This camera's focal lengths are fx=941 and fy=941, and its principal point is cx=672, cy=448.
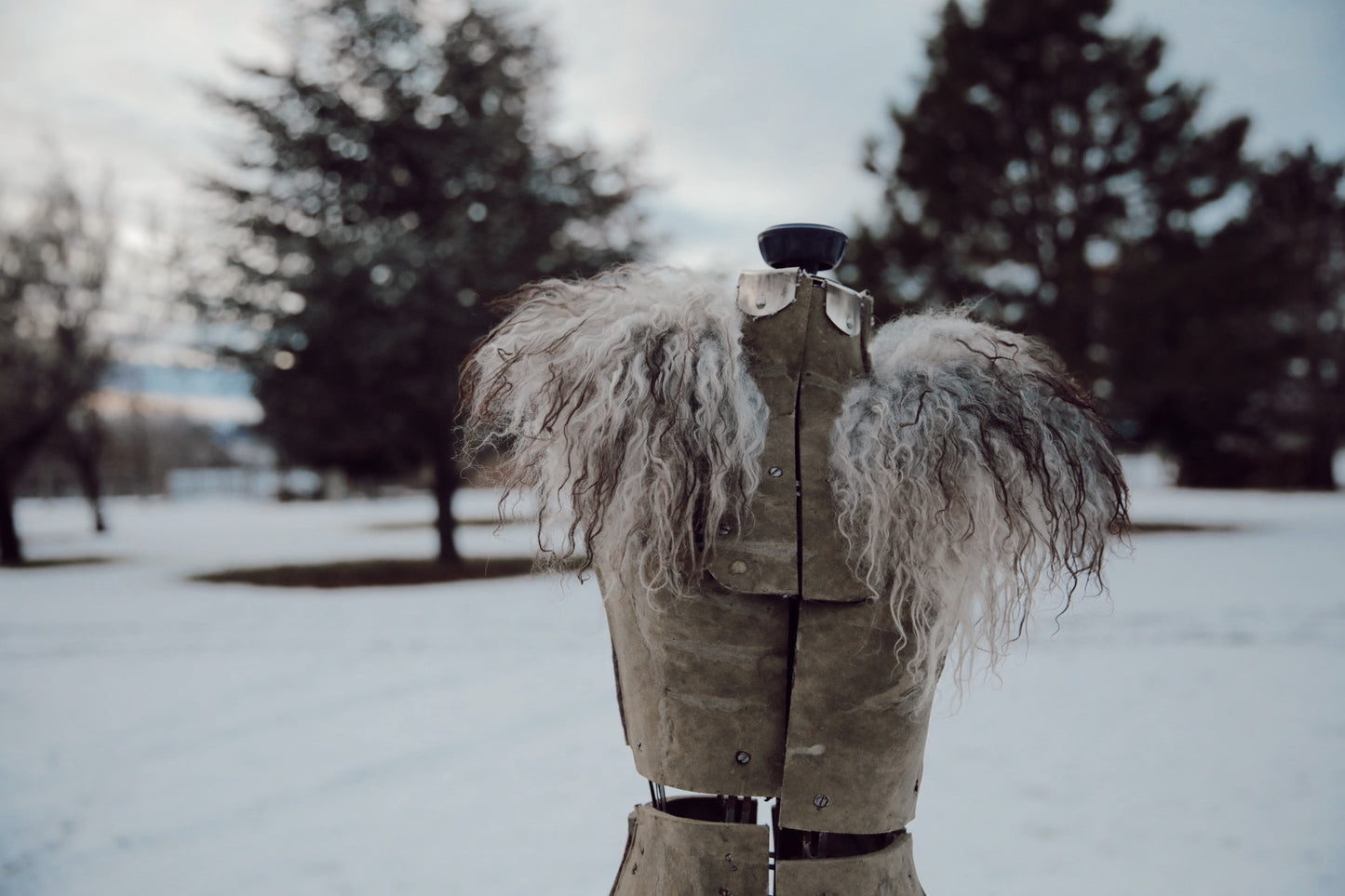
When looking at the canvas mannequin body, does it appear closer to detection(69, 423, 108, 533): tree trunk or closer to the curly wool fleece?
the curly wool fleece

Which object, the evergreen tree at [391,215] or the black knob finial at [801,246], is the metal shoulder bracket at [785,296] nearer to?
the black knob finial at [801,246]

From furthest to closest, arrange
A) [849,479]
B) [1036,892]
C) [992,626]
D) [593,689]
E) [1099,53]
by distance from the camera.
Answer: [1099,53]
[593,689]
[1036,892]
[992,626]
[849,479]

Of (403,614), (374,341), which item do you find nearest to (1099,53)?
(374,341)

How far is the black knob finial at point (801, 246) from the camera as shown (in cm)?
138

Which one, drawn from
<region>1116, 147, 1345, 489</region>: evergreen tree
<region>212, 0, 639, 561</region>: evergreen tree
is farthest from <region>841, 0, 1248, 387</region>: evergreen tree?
<region>212, 0, 639, 561</region>: evergreen tree

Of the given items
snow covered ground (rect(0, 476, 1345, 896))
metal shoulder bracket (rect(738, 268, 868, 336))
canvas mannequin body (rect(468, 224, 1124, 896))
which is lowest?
snow covered ground (rect(0, 476, 1345, 896))

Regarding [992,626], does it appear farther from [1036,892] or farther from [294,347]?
[294,347]

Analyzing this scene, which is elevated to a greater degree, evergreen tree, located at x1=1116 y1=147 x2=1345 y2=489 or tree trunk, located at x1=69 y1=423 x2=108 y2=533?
evergreen tree, located at x1=1116 y1=147 x2=1345 y2=489

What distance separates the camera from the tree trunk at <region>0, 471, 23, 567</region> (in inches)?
493

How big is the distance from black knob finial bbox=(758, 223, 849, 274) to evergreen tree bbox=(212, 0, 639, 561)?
7.79 metres

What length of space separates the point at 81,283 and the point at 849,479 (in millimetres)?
14118

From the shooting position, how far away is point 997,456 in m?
1.31

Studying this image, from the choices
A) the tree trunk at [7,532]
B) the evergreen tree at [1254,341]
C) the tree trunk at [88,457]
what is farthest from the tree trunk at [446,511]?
the evergreen tree at [1254,341]

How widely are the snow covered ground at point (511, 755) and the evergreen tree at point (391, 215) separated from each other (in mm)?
2442
